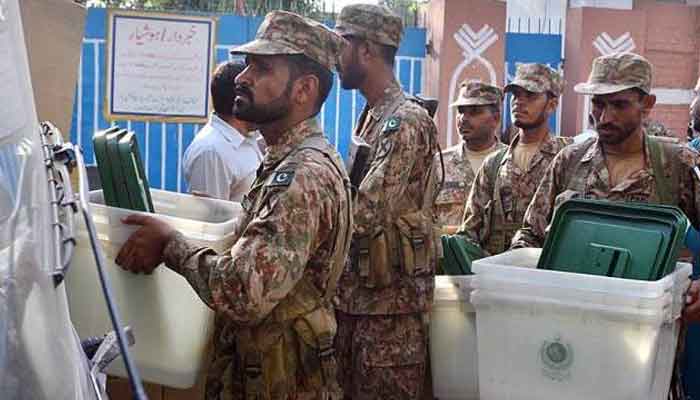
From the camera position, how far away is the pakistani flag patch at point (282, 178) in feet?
8.31

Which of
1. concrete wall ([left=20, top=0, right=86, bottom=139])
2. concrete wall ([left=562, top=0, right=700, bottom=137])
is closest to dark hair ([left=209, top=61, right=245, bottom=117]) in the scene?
concrete wall ([left=20, top=0, right=86, bottom=139])

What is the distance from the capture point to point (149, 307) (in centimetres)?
270

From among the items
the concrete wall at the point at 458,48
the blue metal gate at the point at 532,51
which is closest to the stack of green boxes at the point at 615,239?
the concrete wall at the point at 458,48

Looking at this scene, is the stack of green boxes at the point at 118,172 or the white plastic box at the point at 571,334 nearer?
the white plastic box at the point at 571,334

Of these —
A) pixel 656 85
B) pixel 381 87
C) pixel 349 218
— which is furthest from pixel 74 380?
pixel 656 85

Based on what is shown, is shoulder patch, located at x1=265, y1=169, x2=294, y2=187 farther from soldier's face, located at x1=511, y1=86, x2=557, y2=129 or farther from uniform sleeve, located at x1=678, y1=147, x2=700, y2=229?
soldier's face, located at x1=511, y1=86, x2=557, y2=129

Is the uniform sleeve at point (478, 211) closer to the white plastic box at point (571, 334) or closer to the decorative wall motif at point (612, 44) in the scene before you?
the white plastic box at point (571, 334)

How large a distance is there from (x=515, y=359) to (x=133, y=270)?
116 cm

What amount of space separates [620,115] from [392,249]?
1.02m

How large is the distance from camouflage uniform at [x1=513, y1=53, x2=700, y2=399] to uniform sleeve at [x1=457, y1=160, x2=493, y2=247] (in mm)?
869

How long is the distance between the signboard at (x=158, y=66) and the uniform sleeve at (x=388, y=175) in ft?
13.9

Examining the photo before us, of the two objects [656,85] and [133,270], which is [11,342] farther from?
[656,85]

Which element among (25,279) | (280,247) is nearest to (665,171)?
(280,247)

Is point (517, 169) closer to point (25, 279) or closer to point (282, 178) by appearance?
point (282, 178)
